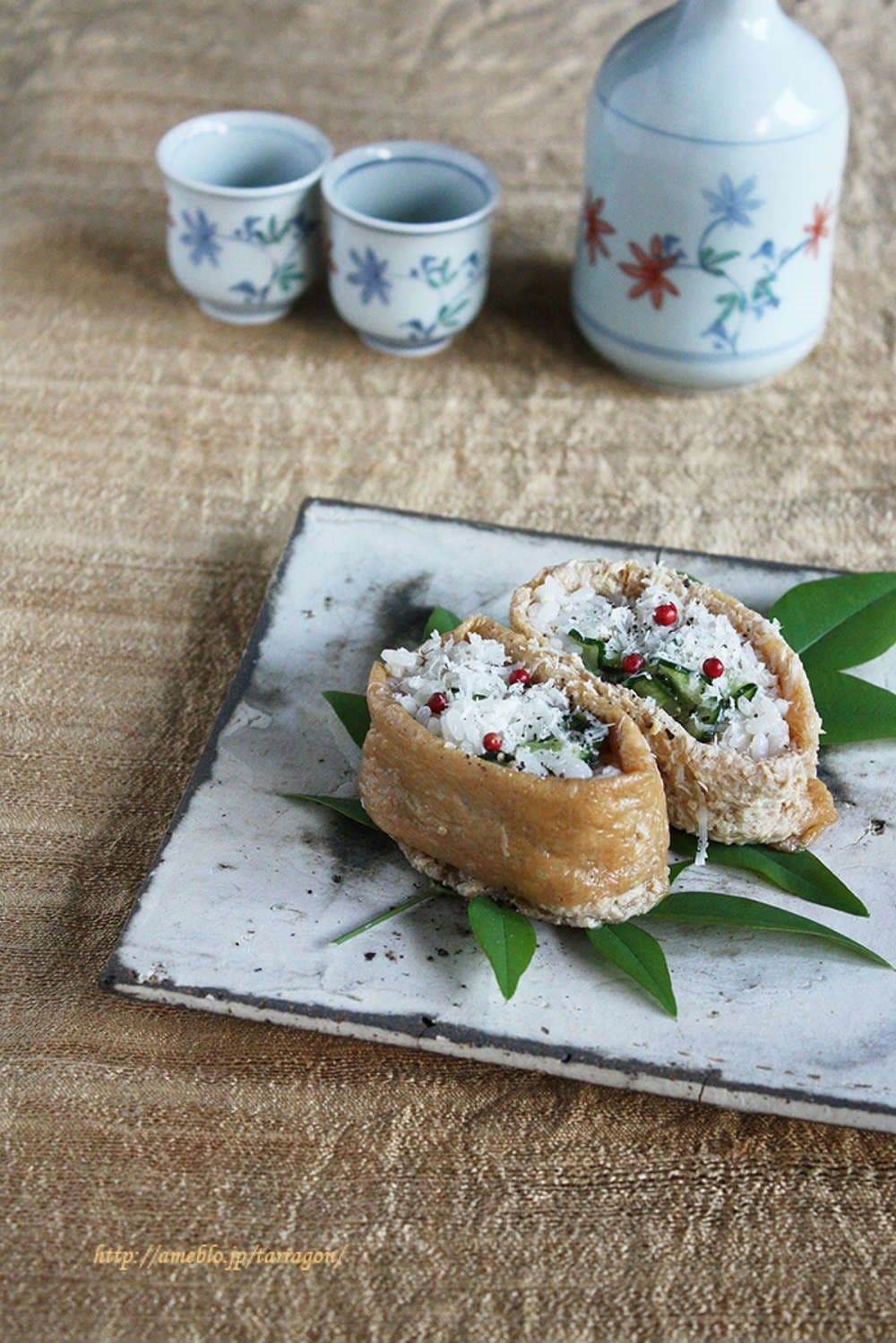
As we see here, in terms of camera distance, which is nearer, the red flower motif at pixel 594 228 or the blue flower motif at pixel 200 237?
the red flower motif at pixel 594 228

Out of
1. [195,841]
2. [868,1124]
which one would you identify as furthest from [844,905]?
[195,841]

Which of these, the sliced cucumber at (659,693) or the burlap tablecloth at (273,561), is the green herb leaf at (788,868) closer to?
the sliced cucumber at (659,693)

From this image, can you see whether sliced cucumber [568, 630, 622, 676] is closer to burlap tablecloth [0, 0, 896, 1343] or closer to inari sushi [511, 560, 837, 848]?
inari sushi [511, 560, 837, 848]

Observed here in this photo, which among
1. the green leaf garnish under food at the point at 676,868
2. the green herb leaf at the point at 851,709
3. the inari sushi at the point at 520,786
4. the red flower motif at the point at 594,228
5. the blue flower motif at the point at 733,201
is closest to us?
the inari sushi at the point at 520,786

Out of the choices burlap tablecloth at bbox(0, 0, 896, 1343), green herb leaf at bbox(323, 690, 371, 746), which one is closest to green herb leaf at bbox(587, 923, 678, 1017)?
burlap tablecloth at bbox(0, 0, 896, 1343)

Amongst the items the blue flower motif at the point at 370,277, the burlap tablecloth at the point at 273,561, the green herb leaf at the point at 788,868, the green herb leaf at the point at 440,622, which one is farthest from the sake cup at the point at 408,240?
the green herb leaf at the point at 788,868

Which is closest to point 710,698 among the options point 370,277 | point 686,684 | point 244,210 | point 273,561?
point 686,684

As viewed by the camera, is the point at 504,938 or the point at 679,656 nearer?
the point at 504,938

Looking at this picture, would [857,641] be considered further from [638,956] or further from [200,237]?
[200,237]
